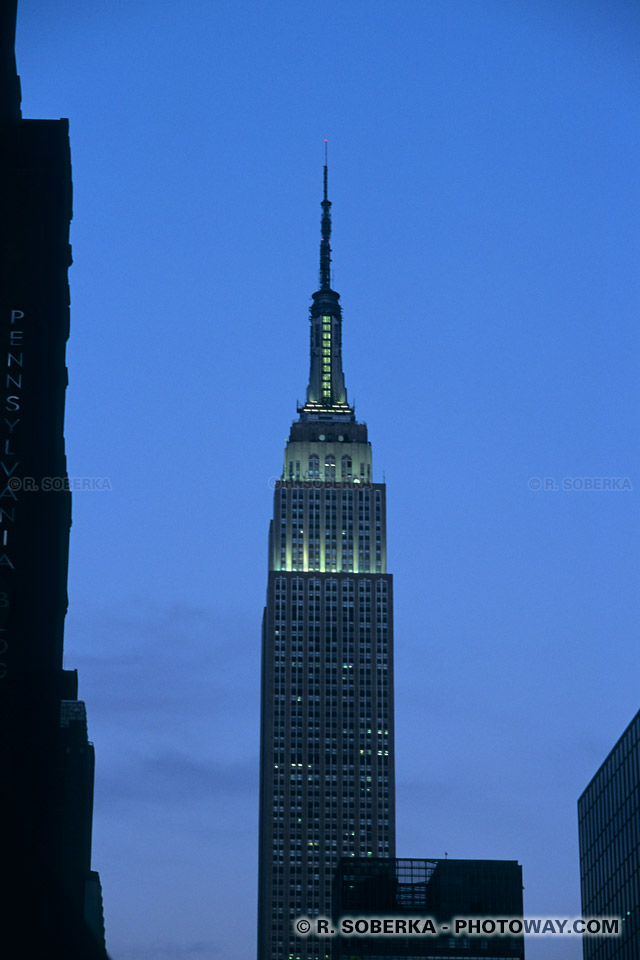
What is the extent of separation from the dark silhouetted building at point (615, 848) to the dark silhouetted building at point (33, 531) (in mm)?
42462

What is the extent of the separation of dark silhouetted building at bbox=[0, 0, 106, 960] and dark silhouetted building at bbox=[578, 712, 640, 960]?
42.5 metres

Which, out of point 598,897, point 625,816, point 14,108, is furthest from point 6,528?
point 598,897

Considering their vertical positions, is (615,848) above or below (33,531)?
below

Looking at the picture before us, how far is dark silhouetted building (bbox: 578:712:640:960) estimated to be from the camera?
10900cm

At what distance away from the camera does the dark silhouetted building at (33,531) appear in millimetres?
63812

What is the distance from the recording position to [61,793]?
241ft

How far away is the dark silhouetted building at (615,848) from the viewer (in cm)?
10900

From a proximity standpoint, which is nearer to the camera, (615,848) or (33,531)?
(33,531)

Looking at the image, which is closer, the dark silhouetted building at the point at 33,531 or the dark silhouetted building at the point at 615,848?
the dark silhouetted building at the point at 33,531

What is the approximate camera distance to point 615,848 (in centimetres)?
11669

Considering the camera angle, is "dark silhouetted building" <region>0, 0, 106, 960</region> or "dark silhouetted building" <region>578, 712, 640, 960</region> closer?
"dark silhouetted building" <region>0, 0, 106, 960</region>

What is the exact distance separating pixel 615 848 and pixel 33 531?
200 feet

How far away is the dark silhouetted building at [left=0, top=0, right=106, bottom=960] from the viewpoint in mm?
63812

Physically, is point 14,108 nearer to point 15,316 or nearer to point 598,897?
point 15,316
